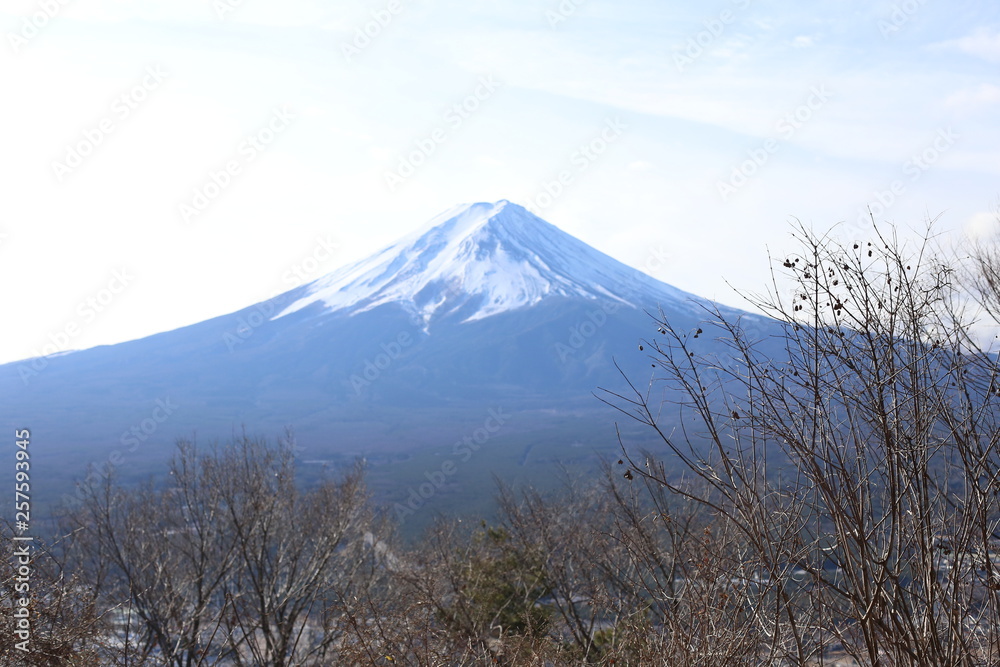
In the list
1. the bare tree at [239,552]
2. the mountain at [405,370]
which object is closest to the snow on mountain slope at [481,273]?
the mountain at [405,370]

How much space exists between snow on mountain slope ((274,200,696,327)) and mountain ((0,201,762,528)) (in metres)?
0.40

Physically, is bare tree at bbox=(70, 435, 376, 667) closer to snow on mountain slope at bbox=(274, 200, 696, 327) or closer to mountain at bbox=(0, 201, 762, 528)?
mountain at bbox=(0, 201, 762, 528)

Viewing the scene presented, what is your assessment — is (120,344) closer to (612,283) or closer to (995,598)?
(612,283)

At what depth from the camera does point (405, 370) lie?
128 metres

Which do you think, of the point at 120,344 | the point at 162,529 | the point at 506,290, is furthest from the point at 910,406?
the point at 120,344

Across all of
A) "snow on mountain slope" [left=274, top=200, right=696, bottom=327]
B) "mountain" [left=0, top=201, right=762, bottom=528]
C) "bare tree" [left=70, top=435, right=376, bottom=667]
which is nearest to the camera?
"bare tree" [left=70, top=435, right=376, bottom=667]

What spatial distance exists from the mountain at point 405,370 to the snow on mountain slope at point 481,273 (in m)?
0.40

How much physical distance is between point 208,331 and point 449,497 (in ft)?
320

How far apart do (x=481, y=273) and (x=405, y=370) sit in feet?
104

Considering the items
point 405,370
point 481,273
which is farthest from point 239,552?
point 481,273

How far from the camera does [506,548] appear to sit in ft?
58.5

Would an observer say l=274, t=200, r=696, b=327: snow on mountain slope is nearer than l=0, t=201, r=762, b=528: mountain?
No

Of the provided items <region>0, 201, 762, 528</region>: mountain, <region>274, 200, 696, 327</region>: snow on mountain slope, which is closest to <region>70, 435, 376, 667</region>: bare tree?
<region>0, 201, 762, 528</region>: mountain

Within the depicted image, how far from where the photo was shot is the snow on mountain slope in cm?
14662
